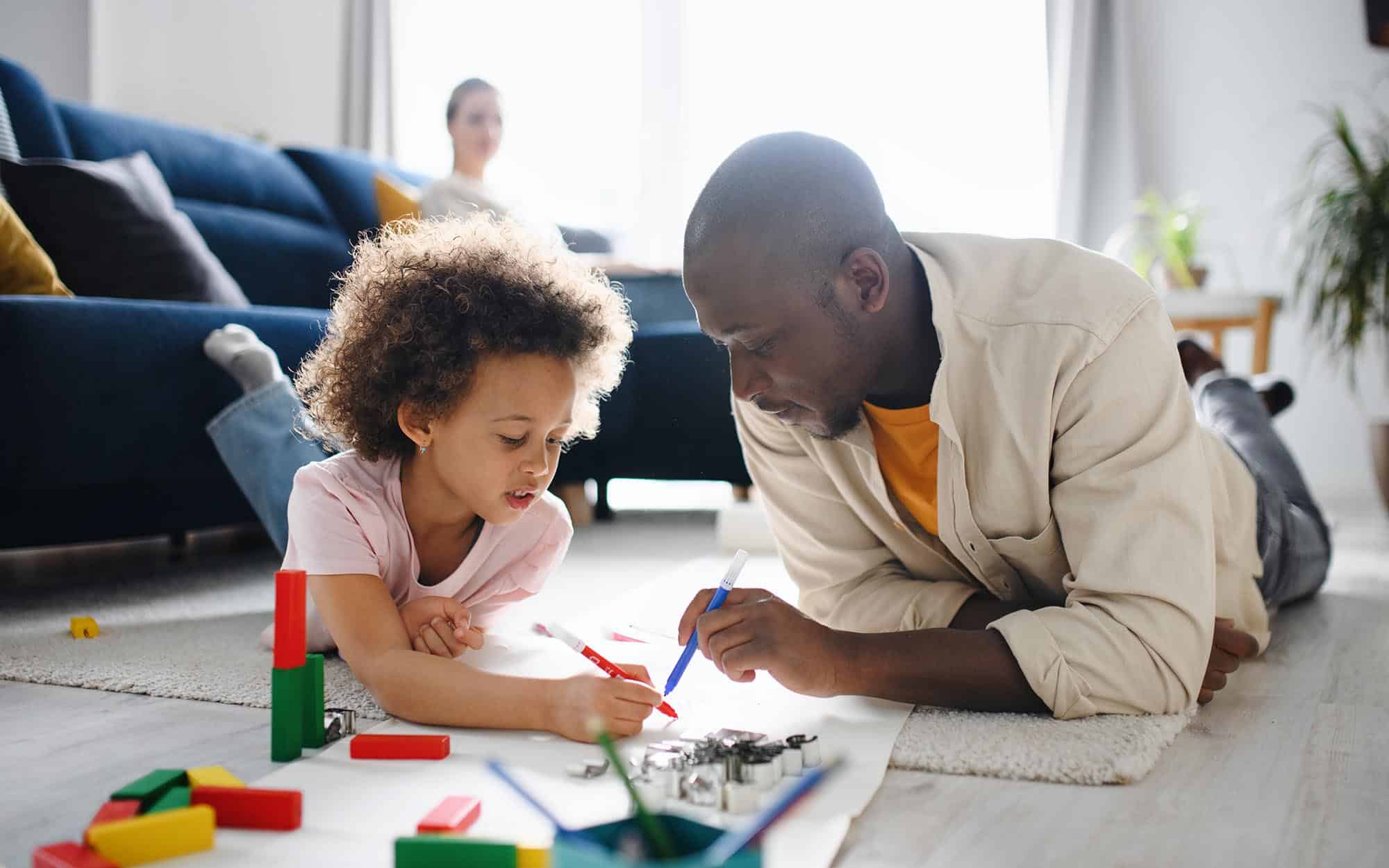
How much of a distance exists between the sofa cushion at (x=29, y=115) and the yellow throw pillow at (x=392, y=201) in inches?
36.5

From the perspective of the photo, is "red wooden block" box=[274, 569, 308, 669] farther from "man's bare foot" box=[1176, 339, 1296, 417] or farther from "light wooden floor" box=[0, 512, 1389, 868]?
"man's bare foot" box=[1176, 339, 1296, 417]

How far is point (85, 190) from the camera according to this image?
7.30 feet

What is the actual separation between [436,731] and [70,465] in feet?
3.47

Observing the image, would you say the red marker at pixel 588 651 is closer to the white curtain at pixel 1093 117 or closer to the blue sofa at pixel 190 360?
the blue sofa at pixel 190 360

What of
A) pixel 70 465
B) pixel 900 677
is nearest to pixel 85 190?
pixel 70 465

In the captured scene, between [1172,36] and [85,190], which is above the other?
[1172,36]

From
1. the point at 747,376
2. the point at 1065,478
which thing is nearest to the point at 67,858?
the point at 747,376

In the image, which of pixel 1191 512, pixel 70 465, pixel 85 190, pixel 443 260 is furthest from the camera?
pixel 85 190

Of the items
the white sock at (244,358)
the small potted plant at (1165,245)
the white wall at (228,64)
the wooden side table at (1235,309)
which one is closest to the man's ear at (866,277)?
the white sock at (244,358)

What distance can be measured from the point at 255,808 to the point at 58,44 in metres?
4.34

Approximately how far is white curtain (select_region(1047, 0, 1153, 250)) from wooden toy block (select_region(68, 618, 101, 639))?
339 centimetres

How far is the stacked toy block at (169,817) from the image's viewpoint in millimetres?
760

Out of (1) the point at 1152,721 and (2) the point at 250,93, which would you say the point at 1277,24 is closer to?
(1) the point at 1152,721

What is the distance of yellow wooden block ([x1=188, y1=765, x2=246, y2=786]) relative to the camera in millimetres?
870
